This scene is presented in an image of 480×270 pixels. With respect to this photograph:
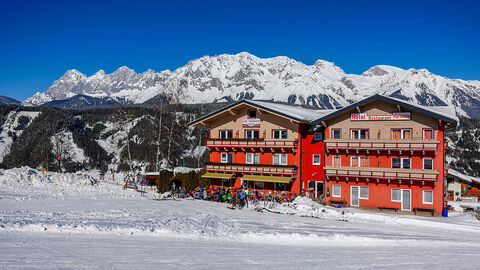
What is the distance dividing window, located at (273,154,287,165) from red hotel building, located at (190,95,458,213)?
0.10 meters

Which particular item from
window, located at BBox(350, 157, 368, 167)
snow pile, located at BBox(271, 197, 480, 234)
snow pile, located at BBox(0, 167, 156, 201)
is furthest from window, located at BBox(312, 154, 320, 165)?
snow pile, located at BBox(0, 167, 156, 201)

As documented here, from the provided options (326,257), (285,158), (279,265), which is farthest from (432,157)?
(279,265)

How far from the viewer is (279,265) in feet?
42.4

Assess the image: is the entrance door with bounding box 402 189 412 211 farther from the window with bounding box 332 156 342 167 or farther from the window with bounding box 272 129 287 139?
the window with bounding box 272 129 287 139

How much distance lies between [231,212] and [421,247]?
1243 cm

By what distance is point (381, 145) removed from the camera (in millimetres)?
32906

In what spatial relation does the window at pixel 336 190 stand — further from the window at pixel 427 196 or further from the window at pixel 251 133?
the window at pixel 251 133

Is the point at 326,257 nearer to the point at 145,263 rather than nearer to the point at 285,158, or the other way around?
the point at 145,263

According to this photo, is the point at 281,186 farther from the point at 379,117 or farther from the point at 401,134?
the point at 401,134

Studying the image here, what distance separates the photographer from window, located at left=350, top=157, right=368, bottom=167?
113 feet

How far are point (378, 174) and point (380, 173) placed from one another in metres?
0.19

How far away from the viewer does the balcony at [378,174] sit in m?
31.1

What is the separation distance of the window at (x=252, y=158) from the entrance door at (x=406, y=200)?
46.6 ft

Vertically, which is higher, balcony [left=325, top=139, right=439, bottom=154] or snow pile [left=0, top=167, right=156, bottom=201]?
balcony [left=325, top=139, right=439, bottom=154]
